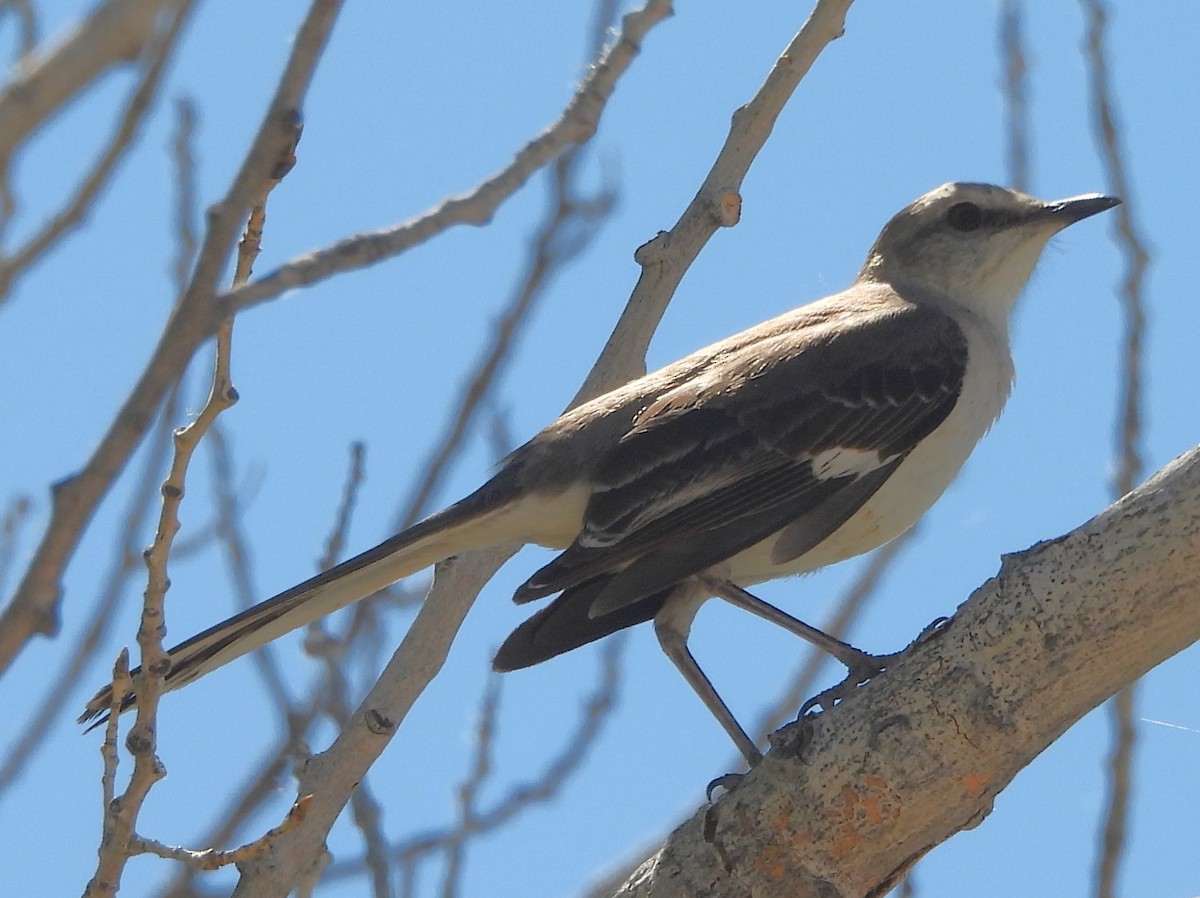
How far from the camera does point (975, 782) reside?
3.69 m

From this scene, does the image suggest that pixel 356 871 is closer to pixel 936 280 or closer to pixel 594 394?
pixel 594 394

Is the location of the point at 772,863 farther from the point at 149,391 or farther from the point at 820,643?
the point at 149,391

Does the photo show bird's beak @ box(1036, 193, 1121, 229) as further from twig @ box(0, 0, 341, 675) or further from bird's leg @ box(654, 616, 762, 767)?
twig @ box(0, 0, 341, 675)

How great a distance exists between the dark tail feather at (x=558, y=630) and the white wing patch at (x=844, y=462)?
0.65 metres

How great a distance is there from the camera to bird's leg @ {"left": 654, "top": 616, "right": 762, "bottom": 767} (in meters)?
4.89

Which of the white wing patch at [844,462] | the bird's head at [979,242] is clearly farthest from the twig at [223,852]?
the bird's head at [979,242]

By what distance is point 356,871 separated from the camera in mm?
5027

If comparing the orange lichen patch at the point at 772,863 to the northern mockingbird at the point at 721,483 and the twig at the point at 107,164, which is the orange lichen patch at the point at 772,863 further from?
the twig at the point at 107,164

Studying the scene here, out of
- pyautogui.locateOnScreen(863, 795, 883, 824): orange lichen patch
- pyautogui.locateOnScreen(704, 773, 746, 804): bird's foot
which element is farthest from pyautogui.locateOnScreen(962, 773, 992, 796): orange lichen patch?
pyautogui.locateOnScreen(704, 773, 746, 804): bird's foot

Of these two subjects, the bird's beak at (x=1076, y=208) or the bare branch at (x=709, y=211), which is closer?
the bare branch at (x=709, y=211)

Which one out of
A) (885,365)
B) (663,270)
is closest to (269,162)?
(663,270)

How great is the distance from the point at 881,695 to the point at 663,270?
4.97 ft

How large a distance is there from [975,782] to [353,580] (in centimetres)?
190

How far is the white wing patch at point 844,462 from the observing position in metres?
5.21
